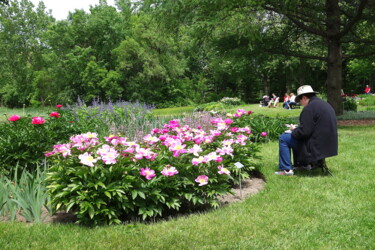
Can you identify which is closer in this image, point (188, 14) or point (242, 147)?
point (242, 147)

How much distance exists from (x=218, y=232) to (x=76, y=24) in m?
35.1

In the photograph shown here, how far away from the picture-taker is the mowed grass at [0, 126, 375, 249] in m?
2.83

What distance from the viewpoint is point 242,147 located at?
15.1 ft

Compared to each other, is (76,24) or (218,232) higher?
(76,24)

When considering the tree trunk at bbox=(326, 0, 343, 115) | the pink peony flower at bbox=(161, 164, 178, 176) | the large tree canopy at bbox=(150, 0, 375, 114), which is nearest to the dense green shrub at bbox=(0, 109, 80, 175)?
the pink peony flower at bbox=(161, 164, 178, 176)

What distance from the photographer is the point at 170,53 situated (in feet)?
115

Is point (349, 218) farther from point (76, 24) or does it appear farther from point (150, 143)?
point (76, 24)

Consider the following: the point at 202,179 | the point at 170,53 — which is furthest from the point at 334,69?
the point at 170,53

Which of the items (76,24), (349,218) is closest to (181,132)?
(349,218)

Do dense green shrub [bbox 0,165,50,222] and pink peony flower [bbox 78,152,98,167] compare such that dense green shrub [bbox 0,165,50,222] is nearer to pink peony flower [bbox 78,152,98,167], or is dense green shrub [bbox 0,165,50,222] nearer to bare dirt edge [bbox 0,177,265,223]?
bare dirt edge [bbox 0,177,265,223]

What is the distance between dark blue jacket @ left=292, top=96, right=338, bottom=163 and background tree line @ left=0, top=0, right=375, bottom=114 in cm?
481

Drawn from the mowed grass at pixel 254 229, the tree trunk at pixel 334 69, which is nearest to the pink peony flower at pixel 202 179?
the mowed grass at pixel 254 229

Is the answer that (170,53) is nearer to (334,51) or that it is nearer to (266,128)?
(334,51)

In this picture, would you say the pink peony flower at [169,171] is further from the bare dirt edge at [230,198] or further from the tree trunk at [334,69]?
the tree trunk at [334,69]
